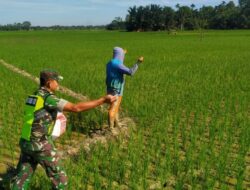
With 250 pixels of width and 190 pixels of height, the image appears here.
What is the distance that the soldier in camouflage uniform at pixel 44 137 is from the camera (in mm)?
3738

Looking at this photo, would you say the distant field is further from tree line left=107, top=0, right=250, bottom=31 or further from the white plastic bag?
tree line left=107, top=0, right=250, bottom=31

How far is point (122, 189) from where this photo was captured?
4680 mm

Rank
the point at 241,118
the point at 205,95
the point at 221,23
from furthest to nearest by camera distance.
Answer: the point at 221,23, the point at 205,95, the point at 241,118

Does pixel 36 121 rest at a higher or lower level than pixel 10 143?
higher

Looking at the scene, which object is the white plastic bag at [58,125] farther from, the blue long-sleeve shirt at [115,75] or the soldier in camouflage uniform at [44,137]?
the blue long-sleeve shirt at [115,75]

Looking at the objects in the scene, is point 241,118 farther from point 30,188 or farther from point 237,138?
point 30,188

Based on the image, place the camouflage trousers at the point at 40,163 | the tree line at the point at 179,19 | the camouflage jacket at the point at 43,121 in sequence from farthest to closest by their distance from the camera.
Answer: the tree line at the point at 179,19 → the camouflage trousers at the point at 40,163 → the camouflage jacket at the point at 43,121

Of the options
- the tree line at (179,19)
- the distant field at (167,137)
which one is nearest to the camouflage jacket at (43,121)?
the distant field at (167,137)

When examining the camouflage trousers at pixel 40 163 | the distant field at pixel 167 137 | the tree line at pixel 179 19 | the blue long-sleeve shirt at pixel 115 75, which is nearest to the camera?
the camouflage trousers at pixel 40 163

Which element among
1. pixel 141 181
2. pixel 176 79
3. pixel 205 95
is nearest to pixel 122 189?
pixel 141 181

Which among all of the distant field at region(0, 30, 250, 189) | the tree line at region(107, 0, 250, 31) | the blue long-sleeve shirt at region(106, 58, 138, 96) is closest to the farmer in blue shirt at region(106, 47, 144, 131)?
the blue long-sleeve shirt at region(106, 58, 138, 96)

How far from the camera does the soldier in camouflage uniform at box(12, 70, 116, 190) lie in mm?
3738

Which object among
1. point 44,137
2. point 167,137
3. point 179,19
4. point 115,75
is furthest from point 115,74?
point 179,19

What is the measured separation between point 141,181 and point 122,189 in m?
0.27
